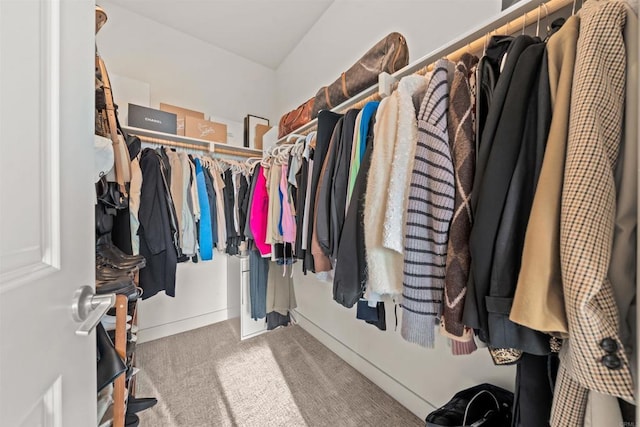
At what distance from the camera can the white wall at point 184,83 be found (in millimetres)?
1924

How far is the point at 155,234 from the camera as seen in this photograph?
149 centimetres

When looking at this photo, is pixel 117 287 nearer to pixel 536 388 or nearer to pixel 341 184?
pixel 341 184

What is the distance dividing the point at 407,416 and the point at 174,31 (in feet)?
11.5

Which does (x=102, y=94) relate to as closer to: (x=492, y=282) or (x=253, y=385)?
(x=492, y=282)

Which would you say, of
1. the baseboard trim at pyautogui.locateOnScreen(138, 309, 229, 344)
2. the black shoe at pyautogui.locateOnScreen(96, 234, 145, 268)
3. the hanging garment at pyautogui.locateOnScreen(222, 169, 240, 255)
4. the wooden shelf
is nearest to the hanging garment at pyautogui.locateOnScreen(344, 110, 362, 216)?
the black shoe at pyautogui.locateOnScreen(96, 234, 145, 268)

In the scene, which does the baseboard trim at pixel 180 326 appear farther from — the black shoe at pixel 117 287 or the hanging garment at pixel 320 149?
the hanging garment at pixel 320 149

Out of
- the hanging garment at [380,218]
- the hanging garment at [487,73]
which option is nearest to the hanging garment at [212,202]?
the hanging garment at [380,218]

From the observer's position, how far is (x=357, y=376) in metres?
1.57

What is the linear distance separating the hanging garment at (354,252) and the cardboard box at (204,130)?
71.5 inches

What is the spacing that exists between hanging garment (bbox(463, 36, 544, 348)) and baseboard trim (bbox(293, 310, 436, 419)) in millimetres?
1080

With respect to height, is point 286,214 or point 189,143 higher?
point 189,143

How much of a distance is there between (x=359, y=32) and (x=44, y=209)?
1.97 m

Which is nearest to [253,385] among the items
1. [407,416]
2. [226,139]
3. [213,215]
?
[407,416]

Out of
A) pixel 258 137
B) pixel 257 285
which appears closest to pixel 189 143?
pixel 258 137
